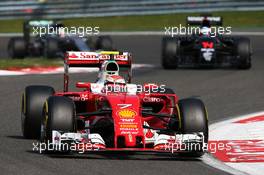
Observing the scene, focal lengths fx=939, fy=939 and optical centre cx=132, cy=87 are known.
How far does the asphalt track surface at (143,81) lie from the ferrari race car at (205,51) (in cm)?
40

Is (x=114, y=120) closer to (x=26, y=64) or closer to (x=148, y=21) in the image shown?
(x=26, y=64)

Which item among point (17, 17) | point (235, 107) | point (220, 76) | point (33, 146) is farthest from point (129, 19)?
point (33, 146)

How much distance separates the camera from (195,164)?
34.9 ft

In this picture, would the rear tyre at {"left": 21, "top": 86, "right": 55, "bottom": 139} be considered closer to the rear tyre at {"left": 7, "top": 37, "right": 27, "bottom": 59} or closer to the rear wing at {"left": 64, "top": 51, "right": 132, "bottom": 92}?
the rear wing at {"left": 64, "top": 51, "right": 132, "bottom": 92}

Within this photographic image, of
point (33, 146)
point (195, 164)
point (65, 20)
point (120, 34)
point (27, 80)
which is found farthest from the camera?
point (65, 20)

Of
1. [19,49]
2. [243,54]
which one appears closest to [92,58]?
[243,54]

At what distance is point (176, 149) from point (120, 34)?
97.6ft

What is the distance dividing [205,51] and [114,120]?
13949 mm

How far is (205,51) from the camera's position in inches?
974

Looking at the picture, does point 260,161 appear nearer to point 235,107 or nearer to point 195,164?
point 195,164

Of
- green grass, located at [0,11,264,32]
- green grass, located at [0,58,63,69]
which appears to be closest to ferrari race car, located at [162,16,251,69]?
green grass, located at [0,58,63,69]

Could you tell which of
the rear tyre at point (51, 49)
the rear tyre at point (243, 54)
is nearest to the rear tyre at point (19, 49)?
the rear tyre at point (51, 49)

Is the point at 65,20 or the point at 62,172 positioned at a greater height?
the point at 65,20

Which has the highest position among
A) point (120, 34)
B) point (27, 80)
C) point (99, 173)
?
point (120, 34)
